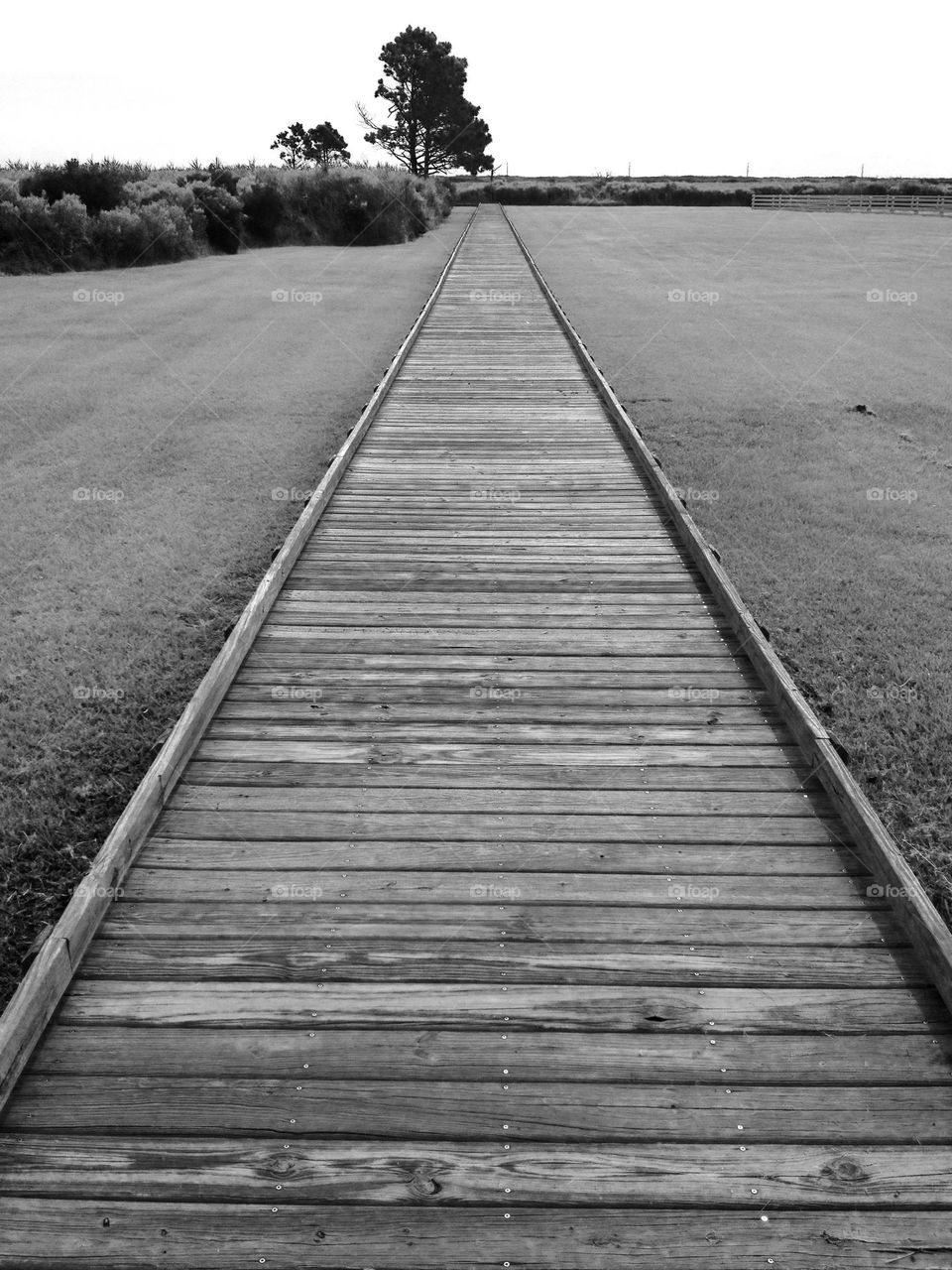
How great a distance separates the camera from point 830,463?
409 inches

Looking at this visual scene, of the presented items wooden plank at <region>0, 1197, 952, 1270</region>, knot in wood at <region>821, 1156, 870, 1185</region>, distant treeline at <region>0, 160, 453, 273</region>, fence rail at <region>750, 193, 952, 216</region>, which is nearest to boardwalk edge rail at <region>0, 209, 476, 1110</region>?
wooden plank at <region>0, 1197, 952, 1270</region>

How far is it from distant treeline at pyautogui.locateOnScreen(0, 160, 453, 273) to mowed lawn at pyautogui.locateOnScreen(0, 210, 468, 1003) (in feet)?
19.0

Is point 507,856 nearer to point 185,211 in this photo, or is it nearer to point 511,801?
point 511,801

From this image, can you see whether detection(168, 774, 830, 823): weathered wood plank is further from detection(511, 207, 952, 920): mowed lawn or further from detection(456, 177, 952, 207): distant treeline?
detection(456, 177, 952, 207): distant treeline

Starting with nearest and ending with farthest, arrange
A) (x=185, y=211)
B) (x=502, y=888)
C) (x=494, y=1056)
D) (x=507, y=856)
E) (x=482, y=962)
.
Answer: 1. (x=494, y=1056)
2. (x=482, y=962)
3. (x=502, y=888)
4. (x=507, y=856)
5. (x=185, y=211)

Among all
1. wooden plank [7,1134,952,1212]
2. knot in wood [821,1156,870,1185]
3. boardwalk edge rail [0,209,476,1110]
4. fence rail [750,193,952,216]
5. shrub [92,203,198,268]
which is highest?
fence rail [750,193,952,216]

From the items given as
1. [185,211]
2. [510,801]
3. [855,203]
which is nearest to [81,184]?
[185,211]

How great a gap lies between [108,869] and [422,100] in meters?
77.9

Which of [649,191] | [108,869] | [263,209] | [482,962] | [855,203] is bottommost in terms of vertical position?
[482,962]

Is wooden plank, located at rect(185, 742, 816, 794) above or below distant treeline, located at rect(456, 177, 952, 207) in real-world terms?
below

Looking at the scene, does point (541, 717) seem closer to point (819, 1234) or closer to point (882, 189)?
point (819, 1234)

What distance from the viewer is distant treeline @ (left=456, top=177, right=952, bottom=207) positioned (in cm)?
6869

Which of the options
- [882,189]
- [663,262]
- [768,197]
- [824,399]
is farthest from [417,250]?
[882,189]

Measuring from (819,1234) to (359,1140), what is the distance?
1194mm
